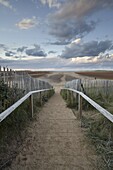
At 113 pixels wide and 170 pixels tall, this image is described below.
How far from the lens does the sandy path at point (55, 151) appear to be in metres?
3.82

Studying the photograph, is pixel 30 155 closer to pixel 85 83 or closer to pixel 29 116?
pixel 29 116

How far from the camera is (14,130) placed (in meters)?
5.29

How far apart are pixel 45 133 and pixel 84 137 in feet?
3.76

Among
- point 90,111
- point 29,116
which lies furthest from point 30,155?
point 90,111

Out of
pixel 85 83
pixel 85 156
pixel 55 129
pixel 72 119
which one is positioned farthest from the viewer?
pixel 85 83

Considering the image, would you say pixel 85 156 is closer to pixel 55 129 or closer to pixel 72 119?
pixel 55 129

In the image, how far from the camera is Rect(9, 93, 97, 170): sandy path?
382 centimetres

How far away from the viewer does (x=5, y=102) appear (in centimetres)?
541

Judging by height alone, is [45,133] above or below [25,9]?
below

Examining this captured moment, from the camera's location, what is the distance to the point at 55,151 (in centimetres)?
446

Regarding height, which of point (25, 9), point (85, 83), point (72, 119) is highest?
point (25, 9)

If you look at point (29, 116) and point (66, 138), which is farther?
point (29, 116)

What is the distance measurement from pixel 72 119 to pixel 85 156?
3582 mm

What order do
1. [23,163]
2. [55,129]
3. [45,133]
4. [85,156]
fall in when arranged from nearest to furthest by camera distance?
[23,163] < [85,156] < [45,133] < [55,129]
